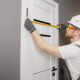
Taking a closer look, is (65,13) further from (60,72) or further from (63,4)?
(60,72)

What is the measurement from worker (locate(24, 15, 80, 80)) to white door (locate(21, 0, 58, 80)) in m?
0.11

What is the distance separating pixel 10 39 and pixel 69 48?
0.70 meters

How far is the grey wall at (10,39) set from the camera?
1902 mm

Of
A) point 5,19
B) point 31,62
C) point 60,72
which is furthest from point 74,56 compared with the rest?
point 60,72

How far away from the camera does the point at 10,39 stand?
6.44 ft

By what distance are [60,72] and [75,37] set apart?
1014mm

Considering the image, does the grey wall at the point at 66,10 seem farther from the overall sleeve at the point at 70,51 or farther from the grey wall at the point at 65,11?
the overall sleeve at the point at 70,51

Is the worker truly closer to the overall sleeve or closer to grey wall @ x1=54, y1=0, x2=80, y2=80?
the overall sleeve

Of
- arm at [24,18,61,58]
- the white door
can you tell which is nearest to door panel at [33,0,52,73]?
the white door

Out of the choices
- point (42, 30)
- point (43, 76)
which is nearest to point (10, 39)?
point (42, 30)

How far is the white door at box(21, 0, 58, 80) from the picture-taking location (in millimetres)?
2082

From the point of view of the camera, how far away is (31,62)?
2223 mm

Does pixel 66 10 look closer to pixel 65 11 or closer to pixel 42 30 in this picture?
pixel 65 11

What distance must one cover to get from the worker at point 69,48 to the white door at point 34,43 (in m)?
0.11
